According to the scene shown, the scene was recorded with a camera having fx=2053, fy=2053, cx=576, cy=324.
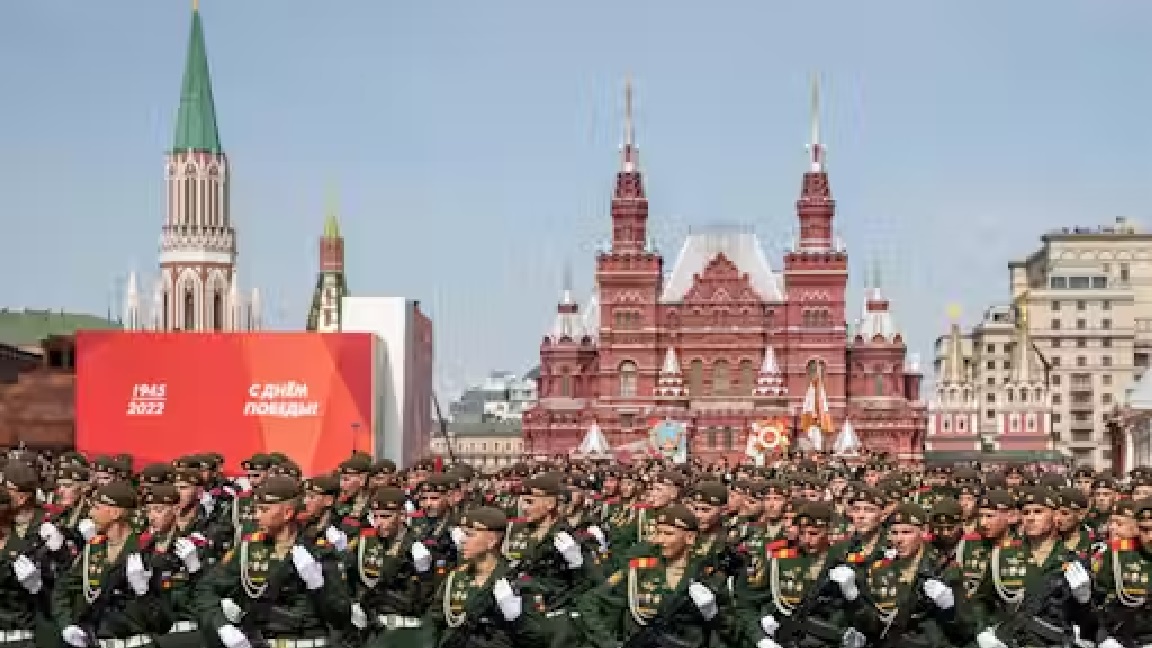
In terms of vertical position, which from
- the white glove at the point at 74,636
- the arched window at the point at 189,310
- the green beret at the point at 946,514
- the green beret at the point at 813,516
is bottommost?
the white glove at the point at 74,636

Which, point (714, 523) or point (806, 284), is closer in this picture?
point (714, 523)

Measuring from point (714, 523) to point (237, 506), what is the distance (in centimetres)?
621

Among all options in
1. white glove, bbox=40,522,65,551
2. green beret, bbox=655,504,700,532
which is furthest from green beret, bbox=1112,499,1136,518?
white glove, bbox=40,522,65,551

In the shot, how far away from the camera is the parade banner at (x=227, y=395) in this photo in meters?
58.7

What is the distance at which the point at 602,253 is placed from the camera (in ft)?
309

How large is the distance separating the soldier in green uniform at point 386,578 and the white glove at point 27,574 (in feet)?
6.67

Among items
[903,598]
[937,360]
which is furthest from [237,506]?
[937,360]

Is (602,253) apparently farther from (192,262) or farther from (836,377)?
(192,262)

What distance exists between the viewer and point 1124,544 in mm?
13273

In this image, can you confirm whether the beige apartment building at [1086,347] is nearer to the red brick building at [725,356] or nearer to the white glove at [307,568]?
the red brick building at [725,356]

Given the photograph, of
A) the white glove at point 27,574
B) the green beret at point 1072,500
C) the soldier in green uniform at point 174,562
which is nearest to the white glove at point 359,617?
the soldier in green uniform at point 174,562

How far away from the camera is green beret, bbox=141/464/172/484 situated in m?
17.2

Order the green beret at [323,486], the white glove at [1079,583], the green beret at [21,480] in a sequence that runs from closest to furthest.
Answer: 1. the white glove at [1079,583]
2. the green beret at [323,486]
3. the green beret at [21,480]

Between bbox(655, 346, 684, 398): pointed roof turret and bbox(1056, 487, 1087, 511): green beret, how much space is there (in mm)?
75568
